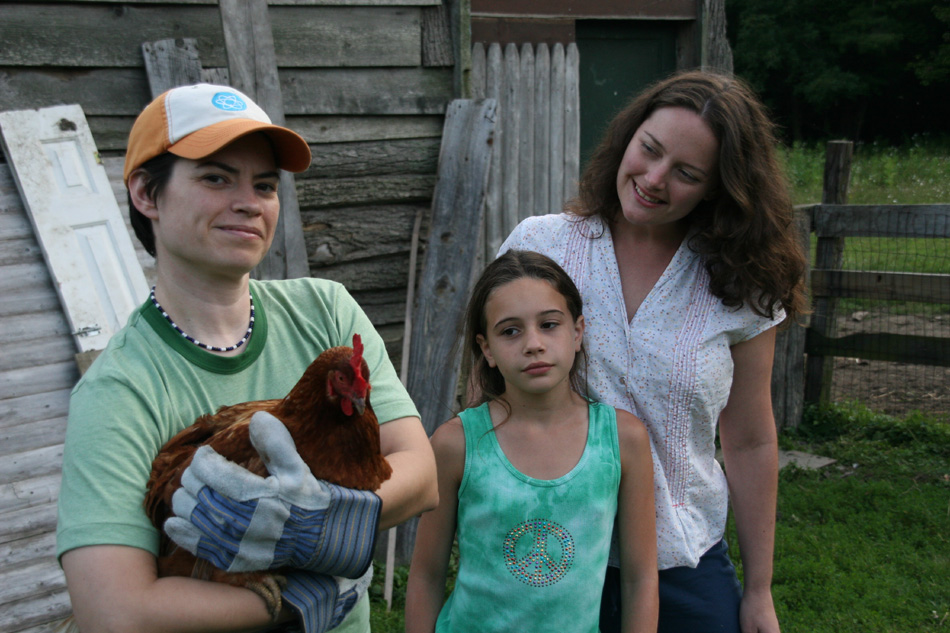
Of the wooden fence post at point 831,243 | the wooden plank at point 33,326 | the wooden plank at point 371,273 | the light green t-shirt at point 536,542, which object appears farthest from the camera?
the wooden fence post at point 831,243

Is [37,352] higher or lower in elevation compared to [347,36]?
lower

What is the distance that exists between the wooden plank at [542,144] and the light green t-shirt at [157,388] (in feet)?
11.9

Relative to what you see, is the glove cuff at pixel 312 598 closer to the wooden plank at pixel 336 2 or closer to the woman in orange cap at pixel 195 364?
the woman in orange cap at pixel 195 364

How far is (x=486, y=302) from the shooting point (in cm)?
207

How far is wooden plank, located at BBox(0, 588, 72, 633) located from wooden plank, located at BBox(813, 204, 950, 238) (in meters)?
5.88

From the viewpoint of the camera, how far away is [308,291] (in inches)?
71.1

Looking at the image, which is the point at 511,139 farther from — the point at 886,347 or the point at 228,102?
the point at 228,102

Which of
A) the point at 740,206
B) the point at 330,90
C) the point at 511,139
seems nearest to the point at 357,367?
the point at 740,206

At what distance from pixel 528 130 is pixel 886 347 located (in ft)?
11.2

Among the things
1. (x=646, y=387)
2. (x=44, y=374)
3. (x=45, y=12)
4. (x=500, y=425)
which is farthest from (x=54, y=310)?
(x=646, y=387)

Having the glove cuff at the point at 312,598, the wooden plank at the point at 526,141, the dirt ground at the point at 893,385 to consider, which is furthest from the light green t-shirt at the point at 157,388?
the dirt ground at the point at 893,385

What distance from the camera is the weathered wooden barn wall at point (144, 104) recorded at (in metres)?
3.19

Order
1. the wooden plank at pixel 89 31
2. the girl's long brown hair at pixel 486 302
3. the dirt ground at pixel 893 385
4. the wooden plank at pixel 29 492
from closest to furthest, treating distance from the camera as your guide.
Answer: the girl's long brown hair at pixel 486 302
the wooden plank at pixel 29 492
the wooden plank at pixel 89 31
the dirt ground at pixel 893 385

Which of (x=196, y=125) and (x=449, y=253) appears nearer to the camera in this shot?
(x=196, y=125)
